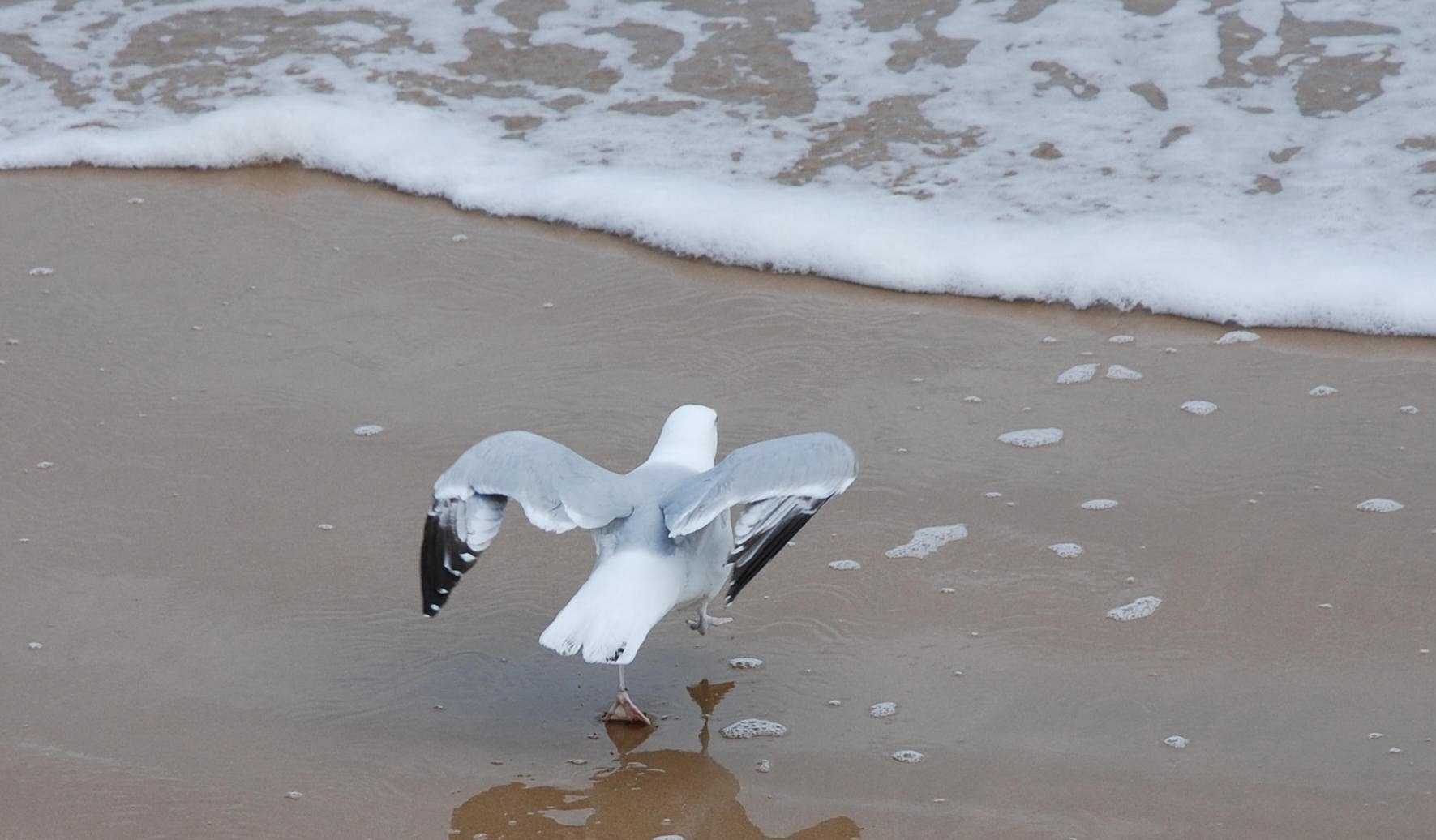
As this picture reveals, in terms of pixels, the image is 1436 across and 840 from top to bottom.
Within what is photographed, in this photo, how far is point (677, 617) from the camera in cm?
459

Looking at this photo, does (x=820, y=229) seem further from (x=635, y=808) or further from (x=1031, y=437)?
(x=635, y=808)

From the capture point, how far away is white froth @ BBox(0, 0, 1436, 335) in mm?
6543

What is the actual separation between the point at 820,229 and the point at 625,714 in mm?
3301

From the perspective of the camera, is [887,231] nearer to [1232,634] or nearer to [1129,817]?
[1232,634]

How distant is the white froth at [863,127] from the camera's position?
6.54 metres

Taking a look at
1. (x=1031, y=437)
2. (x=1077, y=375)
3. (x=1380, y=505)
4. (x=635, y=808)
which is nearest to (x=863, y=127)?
(x=1077, y=375)

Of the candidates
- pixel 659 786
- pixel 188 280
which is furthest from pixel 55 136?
pixel 659 786

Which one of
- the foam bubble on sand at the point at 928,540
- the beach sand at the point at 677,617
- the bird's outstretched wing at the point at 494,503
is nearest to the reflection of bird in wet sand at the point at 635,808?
the beach sand at the point at 677,617

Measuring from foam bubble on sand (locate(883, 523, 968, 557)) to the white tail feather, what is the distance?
95cm

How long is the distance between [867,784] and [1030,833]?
40 cm

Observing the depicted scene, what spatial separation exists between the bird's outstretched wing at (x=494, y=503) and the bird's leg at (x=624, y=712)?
0.42 meters

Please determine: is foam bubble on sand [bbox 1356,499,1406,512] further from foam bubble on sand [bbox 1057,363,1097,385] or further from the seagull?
the seagull

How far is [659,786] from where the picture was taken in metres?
3.73

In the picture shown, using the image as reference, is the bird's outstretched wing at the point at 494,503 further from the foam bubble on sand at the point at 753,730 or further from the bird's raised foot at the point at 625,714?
the foam bubble on sand at the point at 753,730
